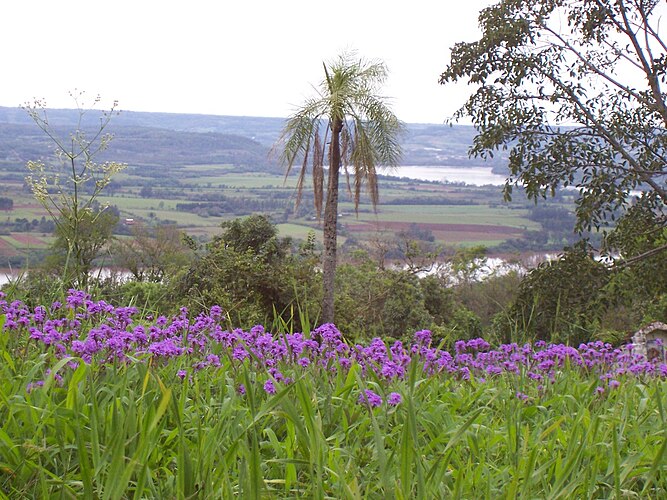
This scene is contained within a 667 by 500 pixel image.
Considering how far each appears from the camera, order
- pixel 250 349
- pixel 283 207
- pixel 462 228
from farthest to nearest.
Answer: pixel 283 207, pixel 462 228, pixel 250 349

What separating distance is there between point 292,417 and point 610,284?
7593mm

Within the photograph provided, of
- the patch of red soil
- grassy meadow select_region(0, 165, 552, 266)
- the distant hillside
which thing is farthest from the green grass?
the distant hillside

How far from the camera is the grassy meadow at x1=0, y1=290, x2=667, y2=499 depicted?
1636 mm

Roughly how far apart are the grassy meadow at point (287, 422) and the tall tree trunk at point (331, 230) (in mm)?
11338

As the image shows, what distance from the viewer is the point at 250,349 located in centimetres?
243

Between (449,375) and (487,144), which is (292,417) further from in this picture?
(487,144)

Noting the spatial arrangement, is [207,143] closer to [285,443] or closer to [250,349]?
[250,349]

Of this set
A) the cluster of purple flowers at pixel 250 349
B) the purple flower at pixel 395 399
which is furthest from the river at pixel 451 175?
the purple flower at pixel 395 399

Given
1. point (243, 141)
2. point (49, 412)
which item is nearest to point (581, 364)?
point (49, 412)

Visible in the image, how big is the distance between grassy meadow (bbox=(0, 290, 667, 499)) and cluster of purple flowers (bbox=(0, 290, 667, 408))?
0.01m

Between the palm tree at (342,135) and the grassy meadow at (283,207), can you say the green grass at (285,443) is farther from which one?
the grassy meadow at (283,207)

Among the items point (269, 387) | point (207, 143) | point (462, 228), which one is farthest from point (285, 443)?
point (207, 143)

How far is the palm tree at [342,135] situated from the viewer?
14.3 m

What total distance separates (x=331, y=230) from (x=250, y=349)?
12.6m
